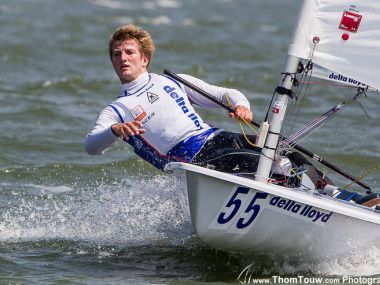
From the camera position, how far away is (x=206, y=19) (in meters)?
20.2

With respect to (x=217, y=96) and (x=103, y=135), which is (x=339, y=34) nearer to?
(x=217, y=96)

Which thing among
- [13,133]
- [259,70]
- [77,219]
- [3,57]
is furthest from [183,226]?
[3,57]

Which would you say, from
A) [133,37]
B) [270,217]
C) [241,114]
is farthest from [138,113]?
[270,217]

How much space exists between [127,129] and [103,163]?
3.51 meters

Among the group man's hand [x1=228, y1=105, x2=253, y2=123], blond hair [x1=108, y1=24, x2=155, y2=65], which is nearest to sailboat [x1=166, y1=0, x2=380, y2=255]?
man's hand [x1=228, y1=105, x2=253, y2=123]

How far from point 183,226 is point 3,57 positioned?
9023mm

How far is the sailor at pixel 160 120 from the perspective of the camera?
5574 mm

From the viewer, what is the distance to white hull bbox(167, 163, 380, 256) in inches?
199

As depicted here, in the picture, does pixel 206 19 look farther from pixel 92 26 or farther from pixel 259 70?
pixel 259 70

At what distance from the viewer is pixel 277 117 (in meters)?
5.16

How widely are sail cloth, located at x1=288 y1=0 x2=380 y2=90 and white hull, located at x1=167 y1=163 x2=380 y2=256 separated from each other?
2.52 feet

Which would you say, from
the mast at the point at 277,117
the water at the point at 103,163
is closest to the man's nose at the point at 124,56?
the water at the point at 103,163

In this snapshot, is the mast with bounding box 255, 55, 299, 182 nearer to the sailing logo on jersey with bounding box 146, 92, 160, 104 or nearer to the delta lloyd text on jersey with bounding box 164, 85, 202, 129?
the delta lloyd text on jersey with bounding box 164, 85, 202, 129

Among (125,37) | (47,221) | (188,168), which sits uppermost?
(125,37)
